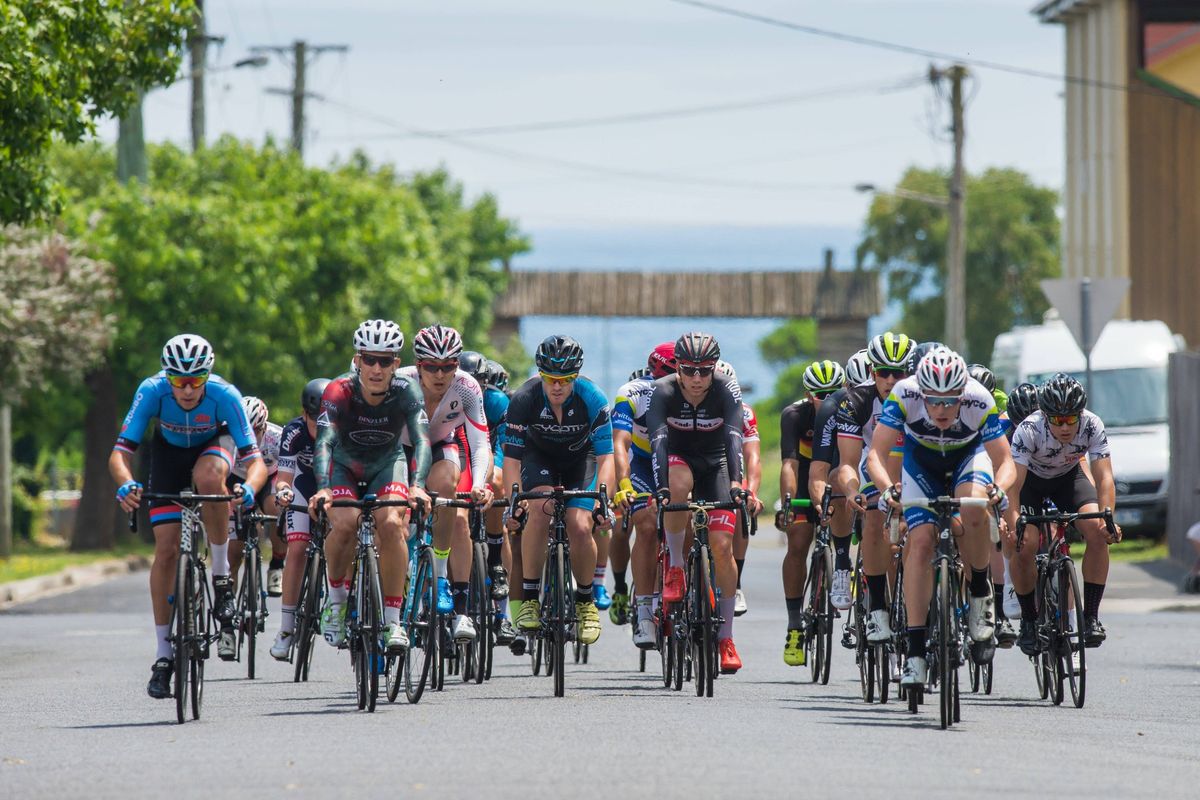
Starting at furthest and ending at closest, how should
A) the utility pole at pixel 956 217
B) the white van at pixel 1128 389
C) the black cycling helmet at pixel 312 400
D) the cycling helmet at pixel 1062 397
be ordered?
the utility pole at pixel 956 217, the white van at pixel 1128 389, the black cycling helmet at pixel 312 400, the cycling helmet at pixel 1062 397

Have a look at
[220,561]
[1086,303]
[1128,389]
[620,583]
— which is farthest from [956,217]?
[220,561]

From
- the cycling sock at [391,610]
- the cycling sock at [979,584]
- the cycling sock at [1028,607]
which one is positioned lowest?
the cycling sock at [1028,607]

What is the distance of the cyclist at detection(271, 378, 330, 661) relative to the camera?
14.1 metres

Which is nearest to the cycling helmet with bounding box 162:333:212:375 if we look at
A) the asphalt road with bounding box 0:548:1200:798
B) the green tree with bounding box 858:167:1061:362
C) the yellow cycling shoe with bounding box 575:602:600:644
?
the asphalt road with bounding box 0:548:1200:798

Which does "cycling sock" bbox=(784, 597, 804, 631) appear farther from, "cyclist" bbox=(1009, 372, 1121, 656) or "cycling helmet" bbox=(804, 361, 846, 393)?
"cyclist" bbox=(1009, 372, 1121, 656)

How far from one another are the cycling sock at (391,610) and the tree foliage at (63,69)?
7.61 meters

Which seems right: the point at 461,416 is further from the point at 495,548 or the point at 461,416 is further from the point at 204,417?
the point at 495,548

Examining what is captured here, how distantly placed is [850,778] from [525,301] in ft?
202

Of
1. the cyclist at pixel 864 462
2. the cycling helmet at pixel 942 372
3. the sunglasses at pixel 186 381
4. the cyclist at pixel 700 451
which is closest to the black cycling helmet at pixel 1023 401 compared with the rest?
the cyclist at pixel 864 462

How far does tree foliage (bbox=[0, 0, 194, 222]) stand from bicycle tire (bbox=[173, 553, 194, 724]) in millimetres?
7457

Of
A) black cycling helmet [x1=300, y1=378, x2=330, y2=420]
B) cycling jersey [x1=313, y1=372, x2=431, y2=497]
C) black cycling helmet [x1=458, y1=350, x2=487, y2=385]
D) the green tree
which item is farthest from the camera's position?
the green tree

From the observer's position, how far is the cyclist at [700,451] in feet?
42.7

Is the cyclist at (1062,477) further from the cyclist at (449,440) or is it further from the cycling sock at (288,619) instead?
the cycling sock at (288,619)

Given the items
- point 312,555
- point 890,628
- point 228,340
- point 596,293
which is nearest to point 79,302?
point 228,340
